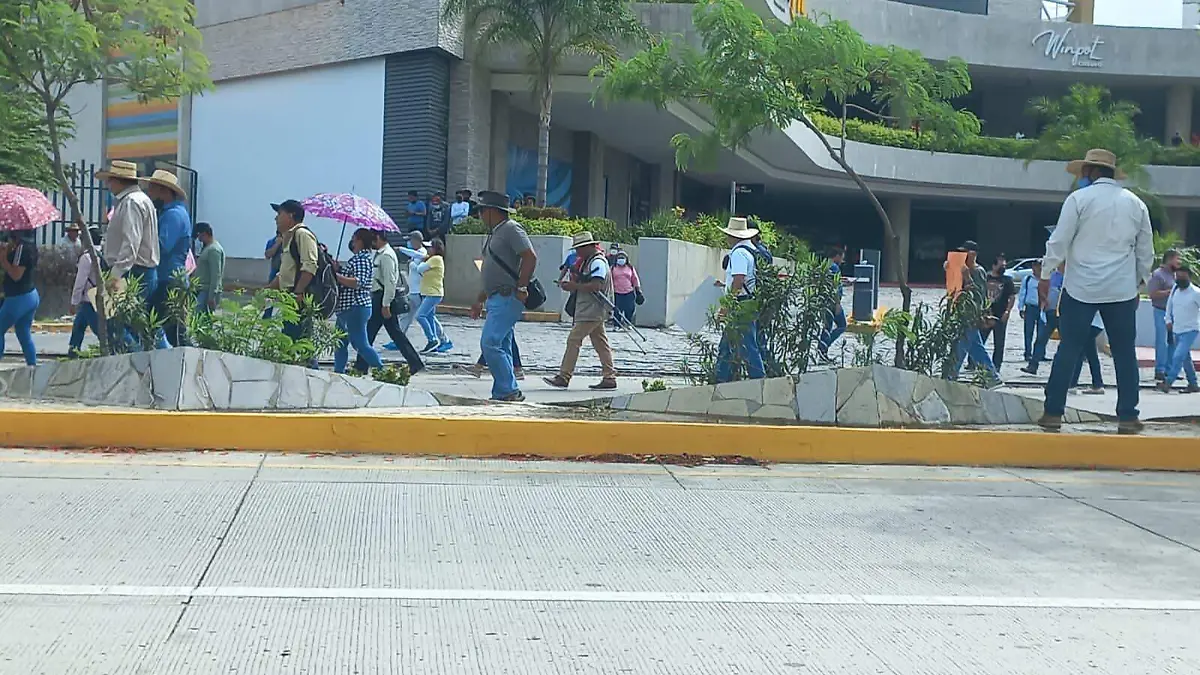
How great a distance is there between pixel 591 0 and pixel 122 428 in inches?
656

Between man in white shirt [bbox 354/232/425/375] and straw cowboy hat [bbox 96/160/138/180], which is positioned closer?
straw cowboy hat [bbox 96/160/138/180]

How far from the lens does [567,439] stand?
8.27m

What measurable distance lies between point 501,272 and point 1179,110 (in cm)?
4107

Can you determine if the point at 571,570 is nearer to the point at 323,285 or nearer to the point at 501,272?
the point at 501,272

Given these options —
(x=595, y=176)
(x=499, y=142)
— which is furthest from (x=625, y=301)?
(x=595, y=176)

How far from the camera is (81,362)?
873 centimetres

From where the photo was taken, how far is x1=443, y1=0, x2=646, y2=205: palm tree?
22766mm

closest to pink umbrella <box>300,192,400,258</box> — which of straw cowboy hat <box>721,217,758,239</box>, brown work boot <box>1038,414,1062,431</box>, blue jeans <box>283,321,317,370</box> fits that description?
blue jeans <box>283,321,317,370</box>

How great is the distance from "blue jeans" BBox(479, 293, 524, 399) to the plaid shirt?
1.81m

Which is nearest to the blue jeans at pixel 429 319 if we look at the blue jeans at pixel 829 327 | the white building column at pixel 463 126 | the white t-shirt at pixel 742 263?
the white t-shirt at pixel 742 263

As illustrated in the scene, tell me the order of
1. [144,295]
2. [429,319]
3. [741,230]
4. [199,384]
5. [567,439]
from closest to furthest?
[567,439] → [199,384] → [144,295] → [741,230] → [429,319]

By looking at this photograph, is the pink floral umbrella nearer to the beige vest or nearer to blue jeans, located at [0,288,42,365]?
the beige vest

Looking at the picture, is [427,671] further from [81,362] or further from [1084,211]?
[1084,211]

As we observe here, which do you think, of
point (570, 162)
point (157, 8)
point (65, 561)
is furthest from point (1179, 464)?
point (570, 162)
